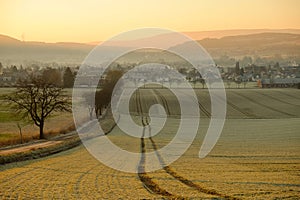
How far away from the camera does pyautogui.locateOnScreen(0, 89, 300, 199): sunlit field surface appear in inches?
878

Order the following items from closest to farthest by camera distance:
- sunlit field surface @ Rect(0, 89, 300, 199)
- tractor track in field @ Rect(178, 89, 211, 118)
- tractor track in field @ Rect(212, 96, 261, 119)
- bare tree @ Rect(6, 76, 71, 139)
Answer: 1. sunlit field surface @ Rect(0, 89, 300, 199)
2. bare tree @ Rect(6, 76, 71, 139)
3. tractor track in field @ Rect(212, 96, 261, 119)
4. tractor track in field @ Rect(178, 89, 211, 118)

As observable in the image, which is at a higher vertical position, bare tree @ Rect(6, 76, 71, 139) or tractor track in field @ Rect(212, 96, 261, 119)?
bare tree @ Rect(6, 76, 71, 139)

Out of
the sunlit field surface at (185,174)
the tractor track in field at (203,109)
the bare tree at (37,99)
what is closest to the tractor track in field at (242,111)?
the tractor track in field at (203,109)

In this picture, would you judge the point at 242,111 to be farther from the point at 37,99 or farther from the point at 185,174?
the point at 185,174

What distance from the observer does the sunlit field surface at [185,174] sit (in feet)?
73.2

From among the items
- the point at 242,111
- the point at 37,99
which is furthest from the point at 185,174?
the point at 242,111

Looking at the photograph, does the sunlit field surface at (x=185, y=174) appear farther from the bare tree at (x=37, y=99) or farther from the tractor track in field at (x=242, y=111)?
the tractor track in field at (x=242, y=111)

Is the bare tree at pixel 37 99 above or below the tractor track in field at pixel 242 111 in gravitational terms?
above

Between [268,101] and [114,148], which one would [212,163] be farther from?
[268,101]

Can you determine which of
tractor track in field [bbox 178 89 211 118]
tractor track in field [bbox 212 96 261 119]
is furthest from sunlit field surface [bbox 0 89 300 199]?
tractor track in field [bbox 178 89 211 118]

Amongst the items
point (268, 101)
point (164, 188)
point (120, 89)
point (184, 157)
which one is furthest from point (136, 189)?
point (120, 89)

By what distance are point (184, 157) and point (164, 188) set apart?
1373 centimetres

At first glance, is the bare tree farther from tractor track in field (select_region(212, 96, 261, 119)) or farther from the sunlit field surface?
tractor track in field (select_region(212, 96, 261, 119))

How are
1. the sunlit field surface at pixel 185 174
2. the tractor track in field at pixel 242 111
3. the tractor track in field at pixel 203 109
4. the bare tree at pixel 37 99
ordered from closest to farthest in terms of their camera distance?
the sunlit field surface at pixel 185 174
the bare tree at pixel 37 99
the tractor track in field at pixel 242 111
the tractor track in field at pixel 203 109
